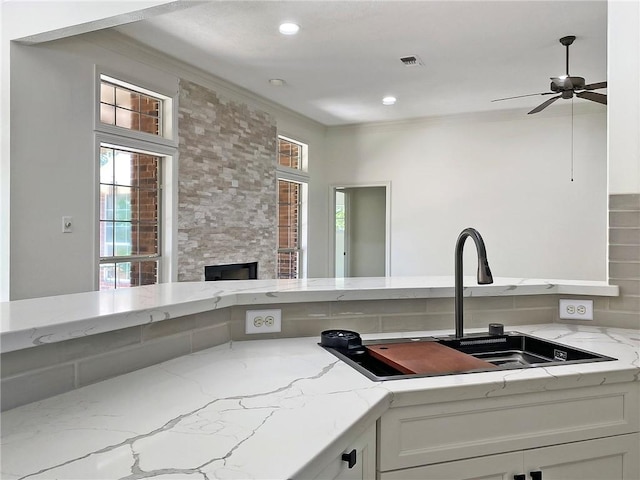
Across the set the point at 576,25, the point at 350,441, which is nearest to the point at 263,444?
the point at 350,441

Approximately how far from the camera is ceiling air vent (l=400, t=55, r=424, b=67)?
4261mm

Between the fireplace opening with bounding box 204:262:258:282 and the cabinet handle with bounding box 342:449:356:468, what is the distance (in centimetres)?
404

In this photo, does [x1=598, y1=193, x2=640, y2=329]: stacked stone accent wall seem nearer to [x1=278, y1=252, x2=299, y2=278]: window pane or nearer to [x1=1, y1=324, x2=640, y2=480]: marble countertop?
[x1=1, y1=324, x2=640, y2=480]: marble countertop

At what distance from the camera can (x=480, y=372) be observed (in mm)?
1338

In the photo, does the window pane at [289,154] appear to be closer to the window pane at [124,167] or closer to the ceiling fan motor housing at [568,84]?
the window pane at [124,167]

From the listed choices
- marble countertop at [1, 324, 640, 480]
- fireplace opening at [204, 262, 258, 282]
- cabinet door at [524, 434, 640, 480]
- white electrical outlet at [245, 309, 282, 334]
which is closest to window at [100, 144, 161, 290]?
fireplace opening at [204, 262, 258, 282]

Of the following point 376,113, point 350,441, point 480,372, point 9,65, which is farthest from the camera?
point 376,113

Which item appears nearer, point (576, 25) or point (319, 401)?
point (319, 401)

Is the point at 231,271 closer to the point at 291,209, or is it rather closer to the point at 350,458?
the point at 291,209

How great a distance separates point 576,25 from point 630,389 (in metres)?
3.19

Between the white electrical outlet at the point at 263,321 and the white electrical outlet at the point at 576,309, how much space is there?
1.23 m

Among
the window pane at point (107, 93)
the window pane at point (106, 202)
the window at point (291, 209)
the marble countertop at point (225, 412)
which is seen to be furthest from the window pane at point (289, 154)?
the marble countertop at point (225, 412)

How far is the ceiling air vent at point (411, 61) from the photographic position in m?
4.26

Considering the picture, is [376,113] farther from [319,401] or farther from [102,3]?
[319,401]
